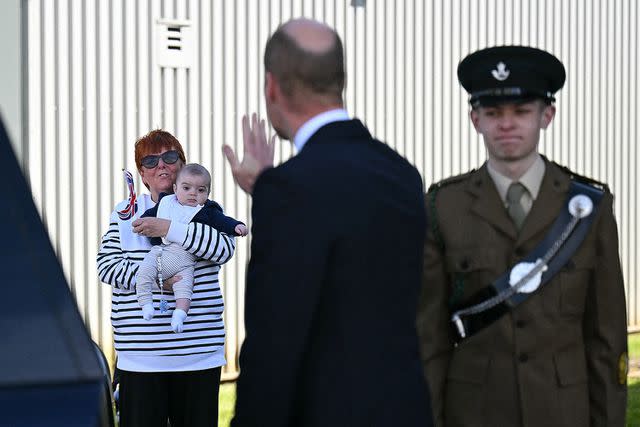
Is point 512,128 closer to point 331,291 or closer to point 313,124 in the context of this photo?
point 313,124

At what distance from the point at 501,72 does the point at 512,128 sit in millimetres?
201

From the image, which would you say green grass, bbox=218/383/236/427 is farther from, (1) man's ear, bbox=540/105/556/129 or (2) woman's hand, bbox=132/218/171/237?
(1) man's ear, bbox=540/105/556/129

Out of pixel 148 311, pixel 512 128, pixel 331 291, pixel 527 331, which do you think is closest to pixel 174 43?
pixel 148 311

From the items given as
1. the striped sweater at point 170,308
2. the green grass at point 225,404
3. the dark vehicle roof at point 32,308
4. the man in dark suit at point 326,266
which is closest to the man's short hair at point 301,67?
the man in dark suit at point 326,266

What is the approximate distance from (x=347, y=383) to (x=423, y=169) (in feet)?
27.3

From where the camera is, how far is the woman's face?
4980mm

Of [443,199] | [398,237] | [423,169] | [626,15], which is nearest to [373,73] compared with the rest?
[423,169]

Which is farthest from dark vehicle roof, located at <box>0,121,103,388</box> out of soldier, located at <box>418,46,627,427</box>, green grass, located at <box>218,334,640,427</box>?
green grass, located at <box>218,334,640,427</box>

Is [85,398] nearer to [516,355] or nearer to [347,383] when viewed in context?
[347,383]

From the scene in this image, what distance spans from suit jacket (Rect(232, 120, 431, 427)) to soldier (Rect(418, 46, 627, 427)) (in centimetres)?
65

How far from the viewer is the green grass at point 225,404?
7680 millimetres

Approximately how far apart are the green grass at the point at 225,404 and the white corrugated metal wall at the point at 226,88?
0.40m

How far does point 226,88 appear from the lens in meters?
9.32

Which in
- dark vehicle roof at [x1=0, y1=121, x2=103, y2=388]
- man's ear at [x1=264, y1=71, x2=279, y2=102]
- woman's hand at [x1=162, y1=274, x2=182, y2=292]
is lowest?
woman's hand at [x1=162, y1=274, x2=182, y2=292]
